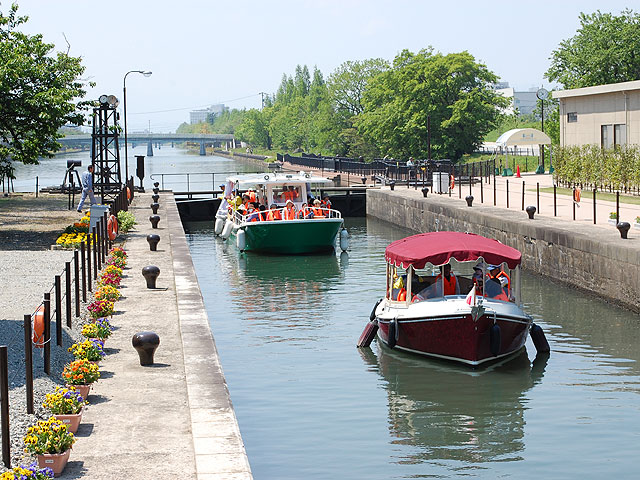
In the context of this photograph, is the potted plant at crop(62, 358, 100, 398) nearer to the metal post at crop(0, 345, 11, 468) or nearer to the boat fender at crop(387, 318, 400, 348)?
the metal post at crop(0, 345, 11, 468)

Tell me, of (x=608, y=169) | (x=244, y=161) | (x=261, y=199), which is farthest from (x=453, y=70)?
(x=244, y=161)

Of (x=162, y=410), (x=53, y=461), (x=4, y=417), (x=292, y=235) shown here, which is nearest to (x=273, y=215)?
(x=292, y=235)

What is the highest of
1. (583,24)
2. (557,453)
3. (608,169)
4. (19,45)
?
(583,24)

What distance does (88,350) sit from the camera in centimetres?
1445

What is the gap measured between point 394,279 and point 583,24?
64.6 meters

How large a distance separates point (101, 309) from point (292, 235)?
19798mm

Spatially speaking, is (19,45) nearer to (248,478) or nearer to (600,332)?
(600,332)

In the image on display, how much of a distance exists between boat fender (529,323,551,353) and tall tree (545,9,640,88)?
195ft

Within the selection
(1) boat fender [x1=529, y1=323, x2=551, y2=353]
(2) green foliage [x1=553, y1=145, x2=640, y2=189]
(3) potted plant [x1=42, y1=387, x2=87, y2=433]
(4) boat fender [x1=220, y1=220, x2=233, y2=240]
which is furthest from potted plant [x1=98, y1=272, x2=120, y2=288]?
(2) green foliage [x1=553, y1=145, x2=640, y2=189]

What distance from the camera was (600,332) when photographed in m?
23.0

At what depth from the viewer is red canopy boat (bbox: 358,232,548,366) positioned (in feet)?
61.1

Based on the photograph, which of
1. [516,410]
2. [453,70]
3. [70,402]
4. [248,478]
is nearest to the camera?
[248,478]

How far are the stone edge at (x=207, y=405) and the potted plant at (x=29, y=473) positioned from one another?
1535 mm

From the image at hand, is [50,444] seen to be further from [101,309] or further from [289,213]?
[289,213]
